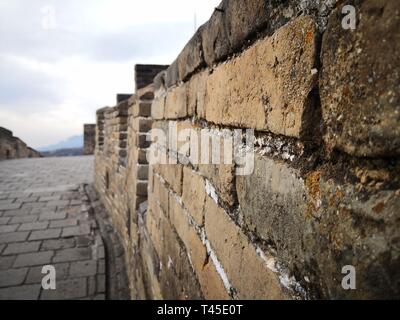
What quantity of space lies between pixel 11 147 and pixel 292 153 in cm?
1728

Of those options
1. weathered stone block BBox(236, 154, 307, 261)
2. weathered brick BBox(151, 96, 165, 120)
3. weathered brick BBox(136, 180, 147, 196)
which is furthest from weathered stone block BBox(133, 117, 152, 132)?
weathered stone block BBox(236, 154, 307, 261)

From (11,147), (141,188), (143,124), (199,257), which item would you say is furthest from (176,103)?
(11,147)

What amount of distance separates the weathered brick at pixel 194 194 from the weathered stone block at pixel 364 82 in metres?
0.75

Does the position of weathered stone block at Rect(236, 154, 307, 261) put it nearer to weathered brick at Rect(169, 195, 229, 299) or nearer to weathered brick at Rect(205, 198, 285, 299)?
weathered brick at Rect(205, 198, 285, 299)

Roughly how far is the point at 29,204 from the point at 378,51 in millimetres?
7042

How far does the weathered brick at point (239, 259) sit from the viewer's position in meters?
0.72

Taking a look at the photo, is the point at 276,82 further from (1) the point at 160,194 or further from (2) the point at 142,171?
(2) the point at 142,171

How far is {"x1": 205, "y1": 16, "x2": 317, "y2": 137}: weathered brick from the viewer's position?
0.57 metres

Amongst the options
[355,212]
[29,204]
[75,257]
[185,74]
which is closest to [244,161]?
[355,212]

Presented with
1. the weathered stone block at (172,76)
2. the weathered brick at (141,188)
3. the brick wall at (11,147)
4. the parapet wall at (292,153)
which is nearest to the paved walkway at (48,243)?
the weathered brick at (141,188)

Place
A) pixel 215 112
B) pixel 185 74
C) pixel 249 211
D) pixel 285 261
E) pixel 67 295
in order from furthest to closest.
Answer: pixel 67 295 → pixel 185 74 → pixel 215 112 → pixel 249 211 → pixel 285 261

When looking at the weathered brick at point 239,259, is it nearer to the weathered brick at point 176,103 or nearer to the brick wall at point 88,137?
the weathered brick at point 176,103

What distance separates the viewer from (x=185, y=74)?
1514mm
